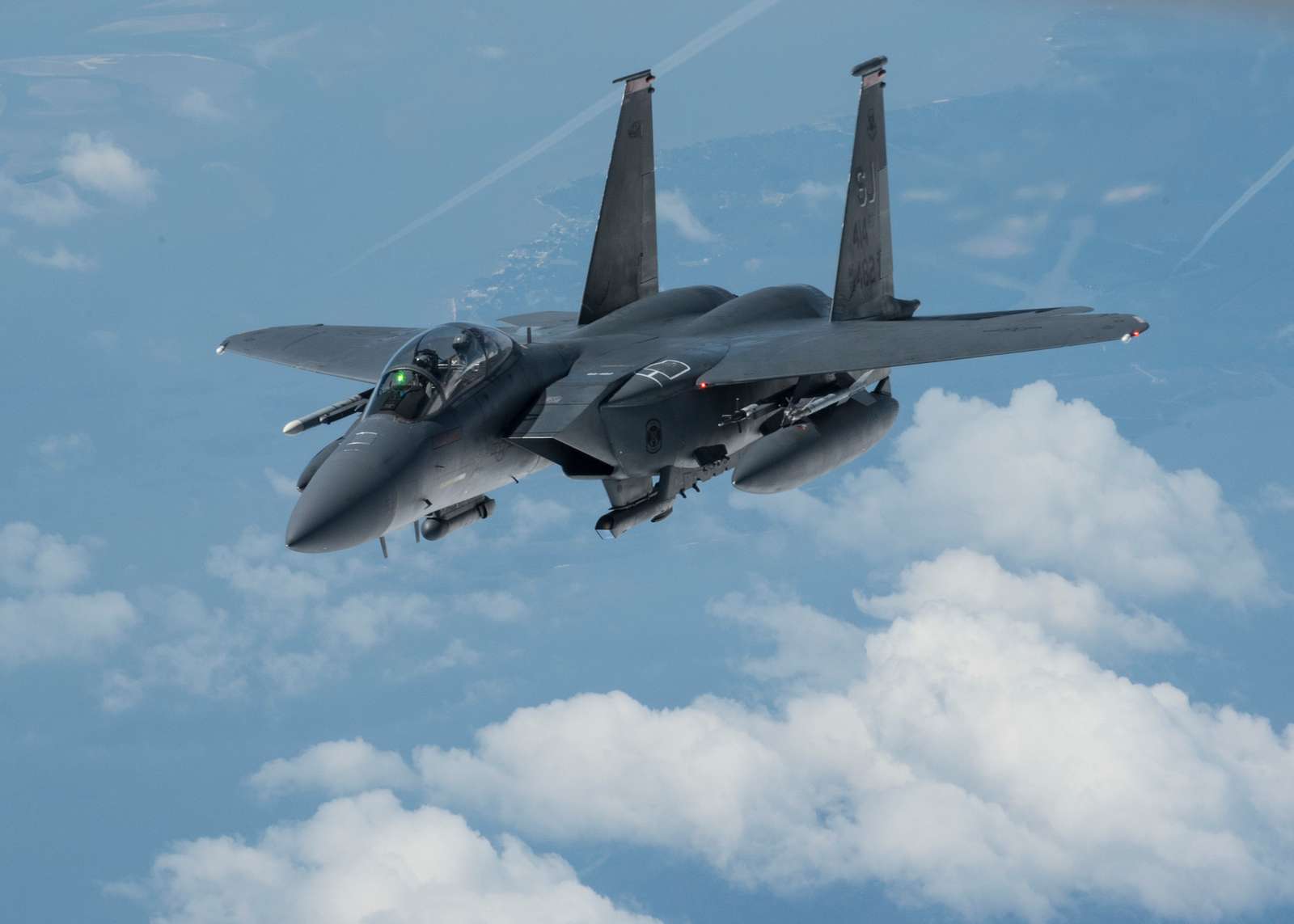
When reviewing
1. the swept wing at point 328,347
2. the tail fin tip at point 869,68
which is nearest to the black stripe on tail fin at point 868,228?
the tail fin tip at point 869,68

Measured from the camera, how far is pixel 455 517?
2391cm

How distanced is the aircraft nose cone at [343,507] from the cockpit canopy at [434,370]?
112 centimetres

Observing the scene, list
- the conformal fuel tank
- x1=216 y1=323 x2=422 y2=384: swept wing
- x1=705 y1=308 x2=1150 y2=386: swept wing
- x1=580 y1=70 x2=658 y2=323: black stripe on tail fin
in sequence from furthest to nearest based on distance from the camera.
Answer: x1=580 y1=70 x2=658 y2=323: black stripe on tail fin → x1=216 y1=323 x2=422 y2=384: swept wing → the conformal fuel tank → x1=705 y1=308 x2=1150 y2=386: swept wing

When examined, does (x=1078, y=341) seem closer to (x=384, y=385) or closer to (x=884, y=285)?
(x=884, y=285)

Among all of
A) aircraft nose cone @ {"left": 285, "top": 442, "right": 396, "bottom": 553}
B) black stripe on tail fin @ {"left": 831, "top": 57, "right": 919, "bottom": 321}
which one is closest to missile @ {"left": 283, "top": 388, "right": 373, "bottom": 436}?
aircraft nose cone @ {"left": 285, "top": 442, "right": 396, "bottom": 553}

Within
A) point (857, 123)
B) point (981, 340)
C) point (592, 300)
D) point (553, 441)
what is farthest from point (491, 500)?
point (857, 123)

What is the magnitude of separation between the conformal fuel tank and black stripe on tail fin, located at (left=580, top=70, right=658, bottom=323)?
14.5 ft

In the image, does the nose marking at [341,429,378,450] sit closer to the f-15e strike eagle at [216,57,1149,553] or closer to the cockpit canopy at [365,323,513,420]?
the f-15e strike eagle at [216,57,1149,553]

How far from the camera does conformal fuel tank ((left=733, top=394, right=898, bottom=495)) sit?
2475cm

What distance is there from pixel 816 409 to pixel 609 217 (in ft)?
17.5

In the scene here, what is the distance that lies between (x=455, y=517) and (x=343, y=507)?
336cm

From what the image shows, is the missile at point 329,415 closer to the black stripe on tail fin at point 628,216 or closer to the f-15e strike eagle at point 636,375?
the f-15e strike eagle at point 636,375

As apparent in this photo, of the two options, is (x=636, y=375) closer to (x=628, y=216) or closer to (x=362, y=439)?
(x=362, y=439)

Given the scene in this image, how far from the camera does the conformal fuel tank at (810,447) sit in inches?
974
